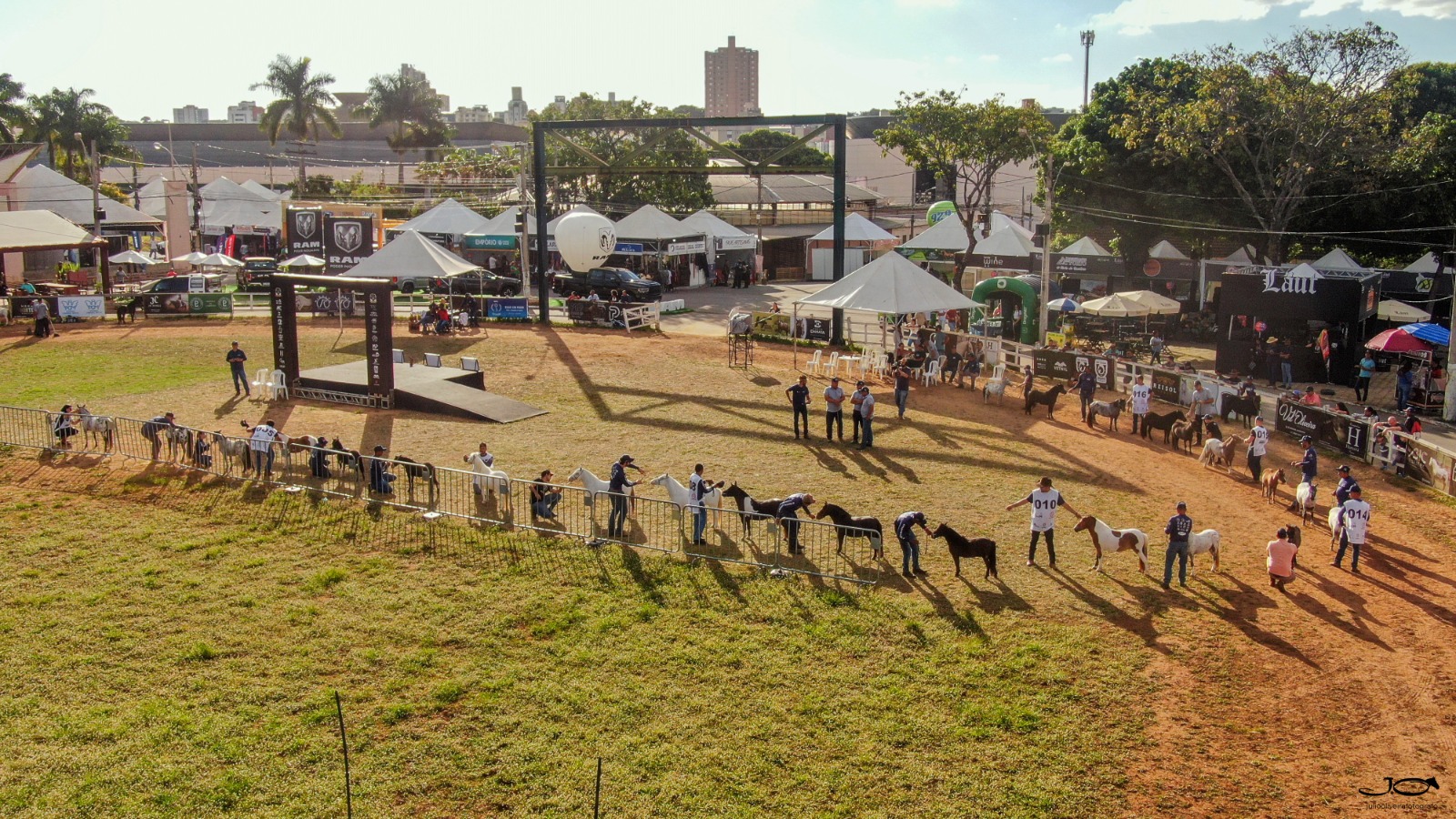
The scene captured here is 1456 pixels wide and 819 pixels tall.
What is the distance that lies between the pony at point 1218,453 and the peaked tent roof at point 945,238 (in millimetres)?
27783

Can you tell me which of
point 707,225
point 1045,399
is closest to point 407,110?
point 707,225

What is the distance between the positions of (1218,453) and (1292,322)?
13.9m

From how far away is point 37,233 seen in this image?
41.3 m

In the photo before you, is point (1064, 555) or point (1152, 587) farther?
point (1064, 555)

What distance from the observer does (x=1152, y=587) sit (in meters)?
15.3

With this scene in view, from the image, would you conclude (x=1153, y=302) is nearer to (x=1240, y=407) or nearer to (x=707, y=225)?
(x=1240, y=407)

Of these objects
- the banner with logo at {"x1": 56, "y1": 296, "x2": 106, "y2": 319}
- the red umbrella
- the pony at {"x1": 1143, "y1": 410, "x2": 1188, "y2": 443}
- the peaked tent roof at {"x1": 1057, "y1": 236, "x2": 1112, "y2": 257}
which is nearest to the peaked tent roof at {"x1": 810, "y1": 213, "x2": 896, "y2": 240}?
→ the peaked tent roof at {"x1": 1057, "y1": 236, "x2": 1112, "y2": 257}

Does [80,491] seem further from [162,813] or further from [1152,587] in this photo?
[1152,587]

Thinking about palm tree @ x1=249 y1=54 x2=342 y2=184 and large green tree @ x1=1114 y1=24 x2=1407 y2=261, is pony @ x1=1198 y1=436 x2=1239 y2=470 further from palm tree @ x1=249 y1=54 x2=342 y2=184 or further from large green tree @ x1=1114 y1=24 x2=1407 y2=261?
palm tree @ x1=249 y1=54 x2=342 y2=184

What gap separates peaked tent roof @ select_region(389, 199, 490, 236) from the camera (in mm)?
52750

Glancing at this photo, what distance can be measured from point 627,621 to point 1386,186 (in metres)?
42.7

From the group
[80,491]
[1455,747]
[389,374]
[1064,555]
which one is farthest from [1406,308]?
[80,491]

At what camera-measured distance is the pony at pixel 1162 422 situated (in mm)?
24156

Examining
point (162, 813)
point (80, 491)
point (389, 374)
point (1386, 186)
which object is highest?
point (1386, 186)
